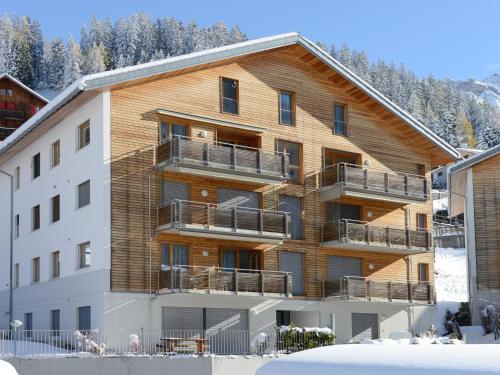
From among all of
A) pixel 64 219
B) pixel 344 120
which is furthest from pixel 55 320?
pixel 344 120

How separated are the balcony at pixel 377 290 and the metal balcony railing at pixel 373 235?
1676 mm

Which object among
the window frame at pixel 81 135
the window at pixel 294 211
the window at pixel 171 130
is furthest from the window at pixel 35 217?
the window at pixel 294 211

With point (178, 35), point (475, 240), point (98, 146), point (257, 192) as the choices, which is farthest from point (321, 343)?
point (178, 35)

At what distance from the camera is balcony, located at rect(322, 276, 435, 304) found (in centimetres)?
3681

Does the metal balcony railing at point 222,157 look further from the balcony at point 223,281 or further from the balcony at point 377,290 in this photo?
the balcony at point 377,290

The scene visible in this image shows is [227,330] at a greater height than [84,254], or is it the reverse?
[84,254]

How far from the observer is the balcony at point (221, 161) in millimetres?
32750

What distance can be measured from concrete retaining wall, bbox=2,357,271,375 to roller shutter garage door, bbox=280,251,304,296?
10653mm

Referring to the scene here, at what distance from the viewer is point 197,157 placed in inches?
1304

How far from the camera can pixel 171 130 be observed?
3441cm

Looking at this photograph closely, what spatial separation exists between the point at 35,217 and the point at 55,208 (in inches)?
103

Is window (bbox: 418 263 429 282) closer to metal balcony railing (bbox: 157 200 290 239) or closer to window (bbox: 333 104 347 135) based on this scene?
window (bbox: 333 104 347 135)

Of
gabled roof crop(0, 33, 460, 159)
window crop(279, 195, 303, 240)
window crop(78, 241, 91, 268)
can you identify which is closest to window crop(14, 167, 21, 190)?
gabled roof crop(0, 33, 460, 159)

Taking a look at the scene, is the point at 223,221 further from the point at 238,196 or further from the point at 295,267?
the point at 295,267
